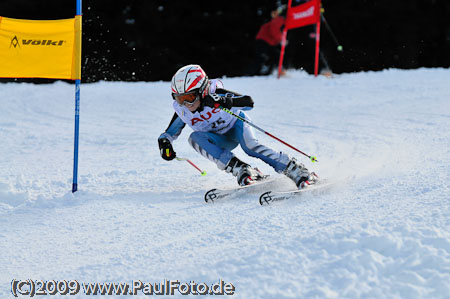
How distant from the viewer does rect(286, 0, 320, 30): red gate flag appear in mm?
12085

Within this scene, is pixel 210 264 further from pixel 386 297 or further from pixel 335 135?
pixel 335 135

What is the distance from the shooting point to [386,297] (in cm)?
238

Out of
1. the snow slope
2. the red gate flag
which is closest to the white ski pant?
the snow slope

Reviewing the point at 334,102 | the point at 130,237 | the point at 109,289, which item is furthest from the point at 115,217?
the point at 334,102

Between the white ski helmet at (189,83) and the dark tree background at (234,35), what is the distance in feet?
42.9

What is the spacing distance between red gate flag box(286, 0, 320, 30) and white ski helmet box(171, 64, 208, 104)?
8244 millimetres

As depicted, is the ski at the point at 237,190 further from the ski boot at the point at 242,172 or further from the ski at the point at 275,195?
the ski at the point at 275,195

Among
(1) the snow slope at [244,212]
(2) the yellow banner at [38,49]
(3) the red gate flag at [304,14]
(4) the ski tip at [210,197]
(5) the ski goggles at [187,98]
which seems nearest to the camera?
(1) the snow slope at [244,212]

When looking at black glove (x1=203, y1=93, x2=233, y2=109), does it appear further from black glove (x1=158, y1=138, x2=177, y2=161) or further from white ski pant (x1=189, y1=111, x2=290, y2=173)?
black glove (x1=158, y1=138, x2=177, y2=161)

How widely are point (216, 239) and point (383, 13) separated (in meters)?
15.8

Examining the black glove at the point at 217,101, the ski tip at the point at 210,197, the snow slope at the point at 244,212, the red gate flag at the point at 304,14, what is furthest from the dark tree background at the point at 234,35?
the ski tip at the point at 210,197

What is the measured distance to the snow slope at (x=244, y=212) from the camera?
2.64m

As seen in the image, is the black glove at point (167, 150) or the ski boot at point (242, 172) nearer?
the ski boot at point (242, 172)

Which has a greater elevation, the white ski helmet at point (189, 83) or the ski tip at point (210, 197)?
the white ski helmet at point (189, 83)
